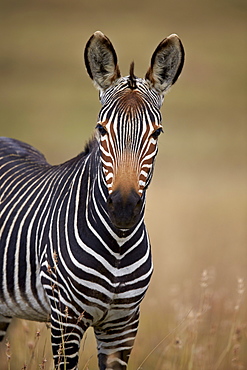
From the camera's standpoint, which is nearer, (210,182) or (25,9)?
(210,182)

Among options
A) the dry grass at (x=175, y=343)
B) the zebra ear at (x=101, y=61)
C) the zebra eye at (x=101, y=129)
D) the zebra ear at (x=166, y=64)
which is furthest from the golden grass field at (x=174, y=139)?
the zebra ear at (x=101, y=61)

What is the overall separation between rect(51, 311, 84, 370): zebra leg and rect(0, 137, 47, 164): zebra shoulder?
236 cm

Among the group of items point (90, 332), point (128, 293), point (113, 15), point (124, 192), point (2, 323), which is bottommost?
point (90, 332)

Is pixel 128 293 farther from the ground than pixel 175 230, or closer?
farther from the ground

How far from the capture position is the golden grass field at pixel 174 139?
7.89m

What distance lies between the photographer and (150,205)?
57.4 feet

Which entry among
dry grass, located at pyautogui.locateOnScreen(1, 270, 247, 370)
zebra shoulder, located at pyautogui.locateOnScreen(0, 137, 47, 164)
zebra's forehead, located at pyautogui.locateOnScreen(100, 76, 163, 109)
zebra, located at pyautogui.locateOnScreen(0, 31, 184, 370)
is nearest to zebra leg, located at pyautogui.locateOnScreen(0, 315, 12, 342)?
dry grass, located at pyautogui.locateOnScreen(1, 270, 247, 370)

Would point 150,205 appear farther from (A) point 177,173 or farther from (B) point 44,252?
(B) point 44,252

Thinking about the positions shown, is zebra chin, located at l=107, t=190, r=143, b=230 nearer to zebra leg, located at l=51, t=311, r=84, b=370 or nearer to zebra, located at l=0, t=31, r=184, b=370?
zebra, located at l=0, t=31, r=184, b=370

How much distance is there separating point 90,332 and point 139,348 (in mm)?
1736

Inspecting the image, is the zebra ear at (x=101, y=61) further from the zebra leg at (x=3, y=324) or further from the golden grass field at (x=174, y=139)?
the zebra leg at (x=3, y=324)

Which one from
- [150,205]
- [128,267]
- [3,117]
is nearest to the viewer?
[128,267]

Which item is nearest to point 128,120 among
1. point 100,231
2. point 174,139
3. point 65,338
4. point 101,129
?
point 101,129

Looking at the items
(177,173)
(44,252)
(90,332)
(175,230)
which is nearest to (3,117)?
(177,173)
